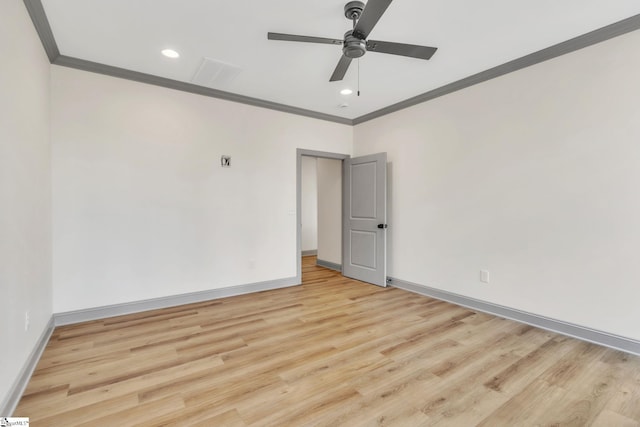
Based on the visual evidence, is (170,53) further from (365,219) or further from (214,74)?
(365,219)

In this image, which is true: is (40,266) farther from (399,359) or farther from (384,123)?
(384,123)

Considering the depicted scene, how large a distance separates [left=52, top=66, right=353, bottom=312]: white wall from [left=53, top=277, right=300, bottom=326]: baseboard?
0.21ft

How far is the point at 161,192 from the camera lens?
350 cm

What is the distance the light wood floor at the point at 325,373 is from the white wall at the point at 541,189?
18.1 inches

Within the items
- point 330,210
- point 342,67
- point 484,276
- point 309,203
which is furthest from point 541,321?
point 309,203

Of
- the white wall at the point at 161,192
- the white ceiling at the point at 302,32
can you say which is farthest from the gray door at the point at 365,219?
the white ceiling at the point at 302,32

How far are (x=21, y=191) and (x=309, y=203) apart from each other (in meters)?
6.04

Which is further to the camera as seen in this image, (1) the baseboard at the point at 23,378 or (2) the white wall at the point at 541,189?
(2) the white wall at the point at 541,189

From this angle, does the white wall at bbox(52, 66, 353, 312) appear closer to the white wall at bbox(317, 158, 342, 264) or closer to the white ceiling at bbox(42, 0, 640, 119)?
the white ceiling at bbox(42, 0, 640, 119)

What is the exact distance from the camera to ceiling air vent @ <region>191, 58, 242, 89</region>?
315 centimetres

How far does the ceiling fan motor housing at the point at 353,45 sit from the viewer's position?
2.14 m

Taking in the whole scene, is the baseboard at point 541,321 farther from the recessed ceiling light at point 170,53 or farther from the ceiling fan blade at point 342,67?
the recessed ceiling light at point 170,53

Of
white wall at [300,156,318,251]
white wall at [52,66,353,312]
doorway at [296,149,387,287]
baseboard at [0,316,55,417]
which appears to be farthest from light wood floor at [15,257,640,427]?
white wall at [300,156,318,251]

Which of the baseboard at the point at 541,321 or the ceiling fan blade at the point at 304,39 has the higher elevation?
the ceiling fan blade at the point at 304,39
